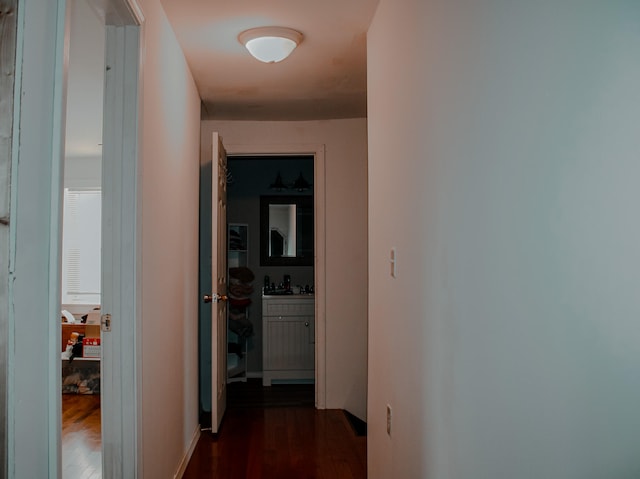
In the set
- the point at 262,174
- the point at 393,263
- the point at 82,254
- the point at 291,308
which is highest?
the point at 262,174

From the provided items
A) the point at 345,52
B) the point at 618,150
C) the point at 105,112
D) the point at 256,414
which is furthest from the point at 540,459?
the point at 256,414

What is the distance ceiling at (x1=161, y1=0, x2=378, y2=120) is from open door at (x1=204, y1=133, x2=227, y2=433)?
16.5 inches

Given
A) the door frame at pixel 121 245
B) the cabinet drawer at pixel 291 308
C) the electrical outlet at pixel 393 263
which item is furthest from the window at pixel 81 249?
the electrical outlet at pixel 393 263

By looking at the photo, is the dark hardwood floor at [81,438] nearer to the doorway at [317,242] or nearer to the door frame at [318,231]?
the doorway at [317,242]

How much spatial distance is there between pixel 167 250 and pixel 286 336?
9.63 ft

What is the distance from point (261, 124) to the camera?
15.2ft

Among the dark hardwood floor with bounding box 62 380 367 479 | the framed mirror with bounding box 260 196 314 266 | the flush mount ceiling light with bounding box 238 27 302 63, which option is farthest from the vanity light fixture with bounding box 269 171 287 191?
the flush mount ceiling light with bounding box 238 27 302 63

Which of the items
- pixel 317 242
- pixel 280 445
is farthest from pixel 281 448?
pixel 317 242

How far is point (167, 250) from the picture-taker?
2.78 m

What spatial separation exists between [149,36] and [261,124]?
2375 mm

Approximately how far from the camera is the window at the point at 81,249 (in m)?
6.22

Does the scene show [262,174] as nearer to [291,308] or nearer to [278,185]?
[278,185]

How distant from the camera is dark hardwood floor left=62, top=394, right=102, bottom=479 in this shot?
11.4ft

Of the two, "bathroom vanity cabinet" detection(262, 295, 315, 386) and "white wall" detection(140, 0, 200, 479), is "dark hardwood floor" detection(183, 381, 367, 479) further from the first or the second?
"bathroom vanity cabinet" detection(262, 295, 315, 386)
